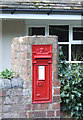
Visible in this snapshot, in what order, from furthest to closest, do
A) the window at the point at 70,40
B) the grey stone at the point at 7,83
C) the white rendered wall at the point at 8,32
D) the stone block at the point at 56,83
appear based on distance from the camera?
the window at the point at 70,40 < the white rendered wall at the point at 8,32 < the stone block at the point at 56,83 < the grey stone at the point at 7,83

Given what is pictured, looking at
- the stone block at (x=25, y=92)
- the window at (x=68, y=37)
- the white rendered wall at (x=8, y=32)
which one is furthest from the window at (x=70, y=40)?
the stone block at (x=25, y=92)

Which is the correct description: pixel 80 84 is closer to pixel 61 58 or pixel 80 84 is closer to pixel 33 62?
pixel 61 58

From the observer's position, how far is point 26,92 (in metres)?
3.90

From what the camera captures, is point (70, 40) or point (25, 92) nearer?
point (25, 92)

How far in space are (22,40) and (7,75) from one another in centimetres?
74

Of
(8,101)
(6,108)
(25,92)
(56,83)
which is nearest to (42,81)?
(56,83)

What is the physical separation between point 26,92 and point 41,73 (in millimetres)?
447

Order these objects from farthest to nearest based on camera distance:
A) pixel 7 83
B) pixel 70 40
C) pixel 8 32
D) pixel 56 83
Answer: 1. pixel 70 40
2. pixel 8 32
3. pixel 56 83
4. pixel 7 83

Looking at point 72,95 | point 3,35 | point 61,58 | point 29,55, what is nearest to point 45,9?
point 3,35

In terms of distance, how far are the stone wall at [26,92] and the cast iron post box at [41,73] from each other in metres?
0.06

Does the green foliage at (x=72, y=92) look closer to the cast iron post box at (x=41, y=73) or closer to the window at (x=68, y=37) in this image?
the cast iron post box at (x=41, y=73)

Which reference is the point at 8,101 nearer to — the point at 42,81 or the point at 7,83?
the point at 7,83

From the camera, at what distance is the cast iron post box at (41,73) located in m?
3.90

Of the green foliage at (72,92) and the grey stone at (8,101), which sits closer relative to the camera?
the grey stone at (8,101)
